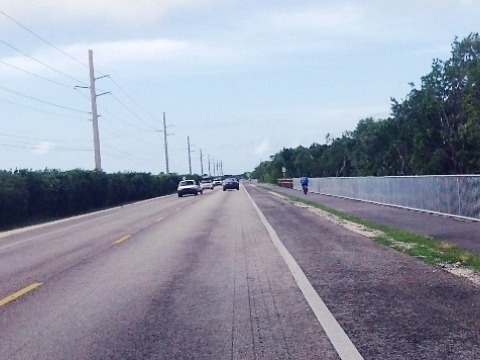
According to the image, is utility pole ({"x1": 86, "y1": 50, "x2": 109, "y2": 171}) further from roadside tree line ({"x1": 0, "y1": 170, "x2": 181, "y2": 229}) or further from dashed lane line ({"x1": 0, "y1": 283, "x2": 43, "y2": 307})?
dashed lane line ({"x1": 0, "y1": 283, "x2": 43, "y2": 307})

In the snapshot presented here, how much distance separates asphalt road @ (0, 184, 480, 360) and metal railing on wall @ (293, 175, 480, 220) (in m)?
7.41

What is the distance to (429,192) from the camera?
28.8 m

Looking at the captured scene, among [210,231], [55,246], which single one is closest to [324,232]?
[210,231]

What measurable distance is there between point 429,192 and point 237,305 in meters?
20.1

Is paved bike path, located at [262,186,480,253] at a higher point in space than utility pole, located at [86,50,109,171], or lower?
lower

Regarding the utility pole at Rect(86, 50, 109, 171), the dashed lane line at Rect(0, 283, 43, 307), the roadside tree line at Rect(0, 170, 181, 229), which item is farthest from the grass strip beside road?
the utility pole at Rect(86, 50, 109, 171)

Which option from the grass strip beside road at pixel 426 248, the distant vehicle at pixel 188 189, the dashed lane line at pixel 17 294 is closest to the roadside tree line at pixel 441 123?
the distant vehicle at pixel 188 189

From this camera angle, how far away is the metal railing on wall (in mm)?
24156

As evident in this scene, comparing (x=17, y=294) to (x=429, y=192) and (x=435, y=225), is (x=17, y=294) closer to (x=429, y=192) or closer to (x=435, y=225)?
(x=435, y=225)

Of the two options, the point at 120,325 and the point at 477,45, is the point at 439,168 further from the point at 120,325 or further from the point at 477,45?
the point at 120,325

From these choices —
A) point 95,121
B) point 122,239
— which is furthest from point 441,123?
point 122,239

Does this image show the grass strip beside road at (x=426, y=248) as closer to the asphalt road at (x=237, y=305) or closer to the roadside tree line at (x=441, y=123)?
the asphalt road at (x=237, y=305)

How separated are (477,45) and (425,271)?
4688 cm

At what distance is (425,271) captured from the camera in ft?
42.9
